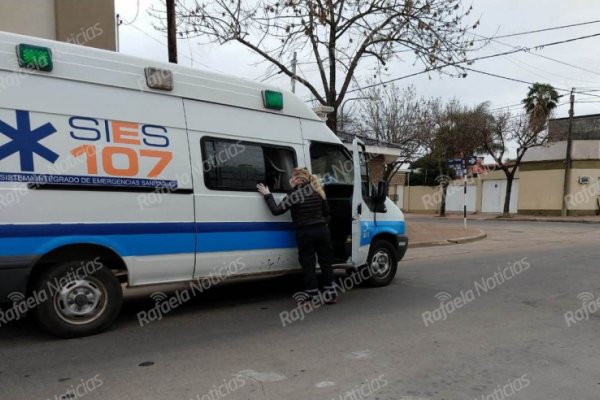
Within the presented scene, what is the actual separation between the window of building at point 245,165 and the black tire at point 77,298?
1.54 metres

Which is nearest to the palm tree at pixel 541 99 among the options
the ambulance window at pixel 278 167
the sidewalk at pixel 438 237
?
the sidewalk at pixel 438 237

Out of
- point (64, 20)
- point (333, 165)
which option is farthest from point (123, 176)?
point (64, 20)

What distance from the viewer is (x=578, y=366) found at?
167 inches

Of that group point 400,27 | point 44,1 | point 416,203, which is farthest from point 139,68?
point 416,203

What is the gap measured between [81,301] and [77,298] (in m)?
0.05

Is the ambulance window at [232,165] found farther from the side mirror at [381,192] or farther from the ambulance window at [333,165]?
the side mirror at [381,192]

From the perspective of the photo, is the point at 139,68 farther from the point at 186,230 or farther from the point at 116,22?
the point at 116,22

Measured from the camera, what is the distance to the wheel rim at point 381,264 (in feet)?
24.9

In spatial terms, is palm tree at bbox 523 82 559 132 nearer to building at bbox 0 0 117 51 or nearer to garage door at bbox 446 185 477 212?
garage door at bbox 446 185 477 212

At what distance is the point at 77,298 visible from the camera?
4.89 metres

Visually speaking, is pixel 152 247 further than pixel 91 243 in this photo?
Yes

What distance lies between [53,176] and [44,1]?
360 inches

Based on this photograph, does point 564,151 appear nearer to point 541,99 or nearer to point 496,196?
point 541,99

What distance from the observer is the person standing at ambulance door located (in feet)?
20.0
